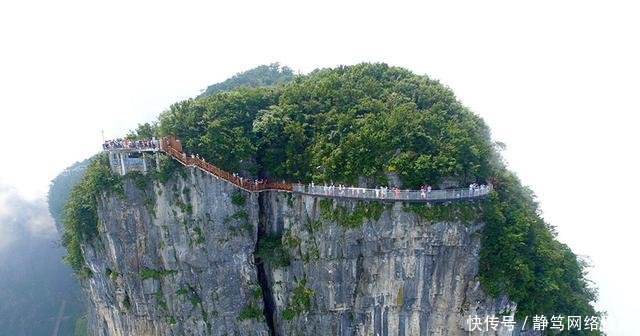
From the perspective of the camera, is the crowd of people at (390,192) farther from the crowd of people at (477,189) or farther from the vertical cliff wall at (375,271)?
the vertical cliff wall at (375,271)

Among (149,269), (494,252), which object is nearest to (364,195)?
(494,252)

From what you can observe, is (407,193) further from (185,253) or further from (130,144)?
(130,144)

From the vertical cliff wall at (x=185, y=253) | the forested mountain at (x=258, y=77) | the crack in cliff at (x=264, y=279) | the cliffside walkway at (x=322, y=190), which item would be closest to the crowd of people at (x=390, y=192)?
the cliffside walkway at (x=322, y=190)

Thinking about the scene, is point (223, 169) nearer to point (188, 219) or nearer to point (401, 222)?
point (188, 219)

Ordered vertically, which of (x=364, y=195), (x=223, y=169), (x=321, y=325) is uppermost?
(x=223, y=169)

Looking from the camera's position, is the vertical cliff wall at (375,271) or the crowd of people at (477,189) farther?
the vertical cliff wall at (375,271)

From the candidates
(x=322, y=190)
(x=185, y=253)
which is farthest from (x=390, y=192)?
(x=185, y=253)
